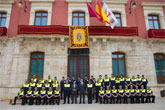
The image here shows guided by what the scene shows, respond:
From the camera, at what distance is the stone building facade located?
13.0m

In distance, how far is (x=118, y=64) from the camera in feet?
45.3

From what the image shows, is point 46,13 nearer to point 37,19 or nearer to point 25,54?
point 37,19

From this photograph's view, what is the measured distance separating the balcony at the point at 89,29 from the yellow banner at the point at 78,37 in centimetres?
46

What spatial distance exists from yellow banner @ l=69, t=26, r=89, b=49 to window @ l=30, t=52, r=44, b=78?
10.9 ft

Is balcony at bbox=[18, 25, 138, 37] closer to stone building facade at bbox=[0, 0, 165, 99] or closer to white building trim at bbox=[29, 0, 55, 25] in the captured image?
stone building facade at bbox=[0, 0, 165, 99]

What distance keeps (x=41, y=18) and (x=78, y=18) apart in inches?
156

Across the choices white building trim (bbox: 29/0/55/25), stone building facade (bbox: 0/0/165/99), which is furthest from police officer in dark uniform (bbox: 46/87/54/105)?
white building trim (bbox: 29/0/55/25)

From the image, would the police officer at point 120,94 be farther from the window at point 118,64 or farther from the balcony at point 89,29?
the balcony at point 89,29

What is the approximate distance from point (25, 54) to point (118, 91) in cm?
918

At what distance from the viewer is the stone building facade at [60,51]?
12977mm

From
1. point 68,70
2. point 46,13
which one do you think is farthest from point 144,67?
Result: point 46,13

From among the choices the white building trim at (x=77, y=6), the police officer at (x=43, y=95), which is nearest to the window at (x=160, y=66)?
the white building trim at (x=77, y=6)

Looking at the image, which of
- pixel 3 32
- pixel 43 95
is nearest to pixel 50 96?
pixel 43 95

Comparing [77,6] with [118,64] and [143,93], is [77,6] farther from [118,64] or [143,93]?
[143,93]
